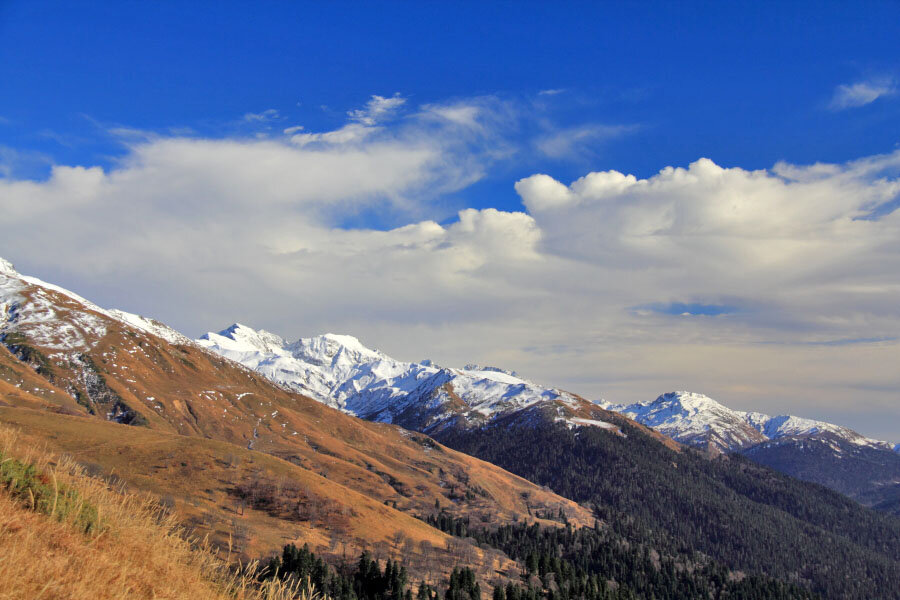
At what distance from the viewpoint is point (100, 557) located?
1009 cm

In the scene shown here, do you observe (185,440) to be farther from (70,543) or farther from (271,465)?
(70,543)

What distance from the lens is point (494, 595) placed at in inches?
4739

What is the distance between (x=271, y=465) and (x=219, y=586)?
16187 centimetres

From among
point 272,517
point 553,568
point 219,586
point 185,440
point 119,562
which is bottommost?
point 553,568

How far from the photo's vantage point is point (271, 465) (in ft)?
530

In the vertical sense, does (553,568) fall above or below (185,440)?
below

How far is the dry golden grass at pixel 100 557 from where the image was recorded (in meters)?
8.73

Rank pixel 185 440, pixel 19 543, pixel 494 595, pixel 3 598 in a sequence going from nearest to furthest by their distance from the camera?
pixel 3 598
pixel 19 543
pixel 494 595
pixel 185 440

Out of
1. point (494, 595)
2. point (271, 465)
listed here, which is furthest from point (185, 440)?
point (494, 595)

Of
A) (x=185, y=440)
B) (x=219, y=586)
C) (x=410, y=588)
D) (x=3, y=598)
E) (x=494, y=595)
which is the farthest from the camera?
(x=185, y=440)

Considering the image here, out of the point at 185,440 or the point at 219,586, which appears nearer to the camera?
the point at 219,586

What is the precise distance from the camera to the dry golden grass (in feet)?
28.7

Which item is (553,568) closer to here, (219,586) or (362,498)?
(362,498)

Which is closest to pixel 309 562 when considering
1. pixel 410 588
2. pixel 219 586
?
pixel 410 588
